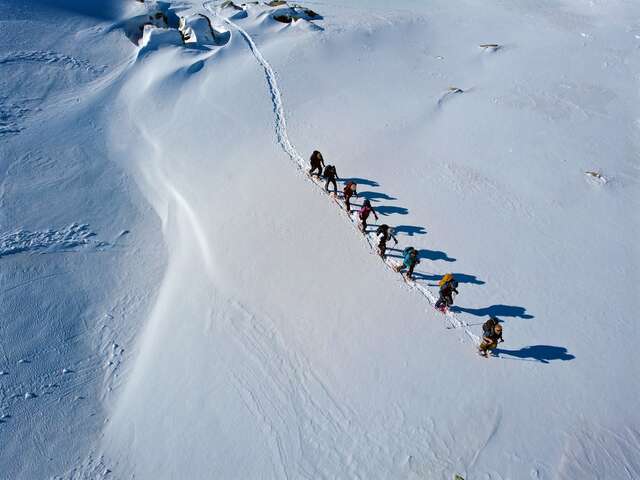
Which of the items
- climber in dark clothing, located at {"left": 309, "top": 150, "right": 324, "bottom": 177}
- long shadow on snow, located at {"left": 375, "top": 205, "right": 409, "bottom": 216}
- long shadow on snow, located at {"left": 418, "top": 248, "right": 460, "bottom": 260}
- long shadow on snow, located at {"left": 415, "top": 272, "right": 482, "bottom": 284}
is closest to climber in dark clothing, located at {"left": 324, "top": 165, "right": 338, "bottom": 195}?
climber in dark clothing, located at {"left": 309, "top": 150, "right": 324, "bottom": 177}

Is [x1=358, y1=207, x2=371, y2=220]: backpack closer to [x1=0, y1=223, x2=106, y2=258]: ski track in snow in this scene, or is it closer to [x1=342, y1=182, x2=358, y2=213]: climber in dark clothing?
[x1=342, y1=182, x2=358, y2=213]: climber in dark clothing

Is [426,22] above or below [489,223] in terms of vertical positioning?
above

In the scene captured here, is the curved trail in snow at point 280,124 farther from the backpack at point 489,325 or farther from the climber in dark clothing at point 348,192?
the backpack at point 489,325

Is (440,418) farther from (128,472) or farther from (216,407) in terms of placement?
(128,472)

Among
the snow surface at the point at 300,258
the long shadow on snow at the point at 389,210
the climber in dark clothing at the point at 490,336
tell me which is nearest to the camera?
the snow surface at the point at 300,258

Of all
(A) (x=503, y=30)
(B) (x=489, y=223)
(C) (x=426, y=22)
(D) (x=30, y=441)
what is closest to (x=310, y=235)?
(B) (x=489, y=223)

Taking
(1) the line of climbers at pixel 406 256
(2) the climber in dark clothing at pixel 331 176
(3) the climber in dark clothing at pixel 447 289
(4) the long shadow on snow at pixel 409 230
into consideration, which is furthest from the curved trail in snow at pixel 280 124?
(2) the climber in dark clothing at pixel 331 176
